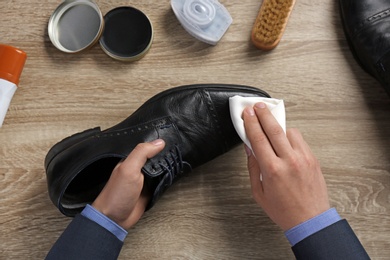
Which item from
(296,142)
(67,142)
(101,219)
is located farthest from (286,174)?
(67,142)

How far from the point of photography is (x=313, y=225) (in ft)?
2.15

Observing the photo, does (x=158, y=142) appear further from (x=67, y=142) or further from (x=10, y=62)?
(x=10, y=62)

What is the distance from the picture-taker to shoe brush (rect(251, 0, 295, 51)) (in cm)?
80

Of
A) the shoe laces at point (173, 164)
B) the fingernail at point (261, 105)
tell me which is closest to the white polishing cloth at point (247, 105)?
the fingernail at point (261, 105)

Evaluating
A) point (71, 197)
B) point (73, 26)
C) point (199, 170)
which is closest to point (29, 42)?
point (73, 26)

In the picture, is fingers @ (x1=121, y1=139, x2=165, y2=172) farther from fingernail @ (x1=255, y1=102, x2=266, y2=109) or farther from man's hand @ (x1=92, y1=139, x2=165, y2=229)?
fingernail @ (x1=255, y1=102, x2=266, y2=109)

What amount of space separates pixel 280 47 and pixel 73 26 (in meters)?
0.46

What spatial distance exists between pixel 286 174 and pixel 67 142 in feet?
1.43

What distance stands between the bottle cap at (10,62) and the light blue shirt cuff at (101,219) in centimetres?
33

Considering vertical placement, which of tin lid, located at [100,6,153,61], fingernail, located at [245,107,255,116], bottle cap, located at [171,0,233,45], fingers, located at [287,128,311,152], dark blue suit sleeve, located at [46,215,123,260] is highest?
bottle cap, located at [171,0,233,45]

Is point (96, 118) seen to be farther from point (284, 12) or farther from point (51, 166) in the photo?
point (284, 12)

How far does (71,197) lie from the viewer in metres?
0.72

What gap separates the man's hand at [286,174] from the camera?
25.7 inches

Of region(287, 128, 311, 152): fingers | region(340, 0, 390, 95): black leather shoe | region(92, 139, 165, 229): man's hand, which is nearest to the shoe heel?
region(92, 139, 165, 229): man's hand
